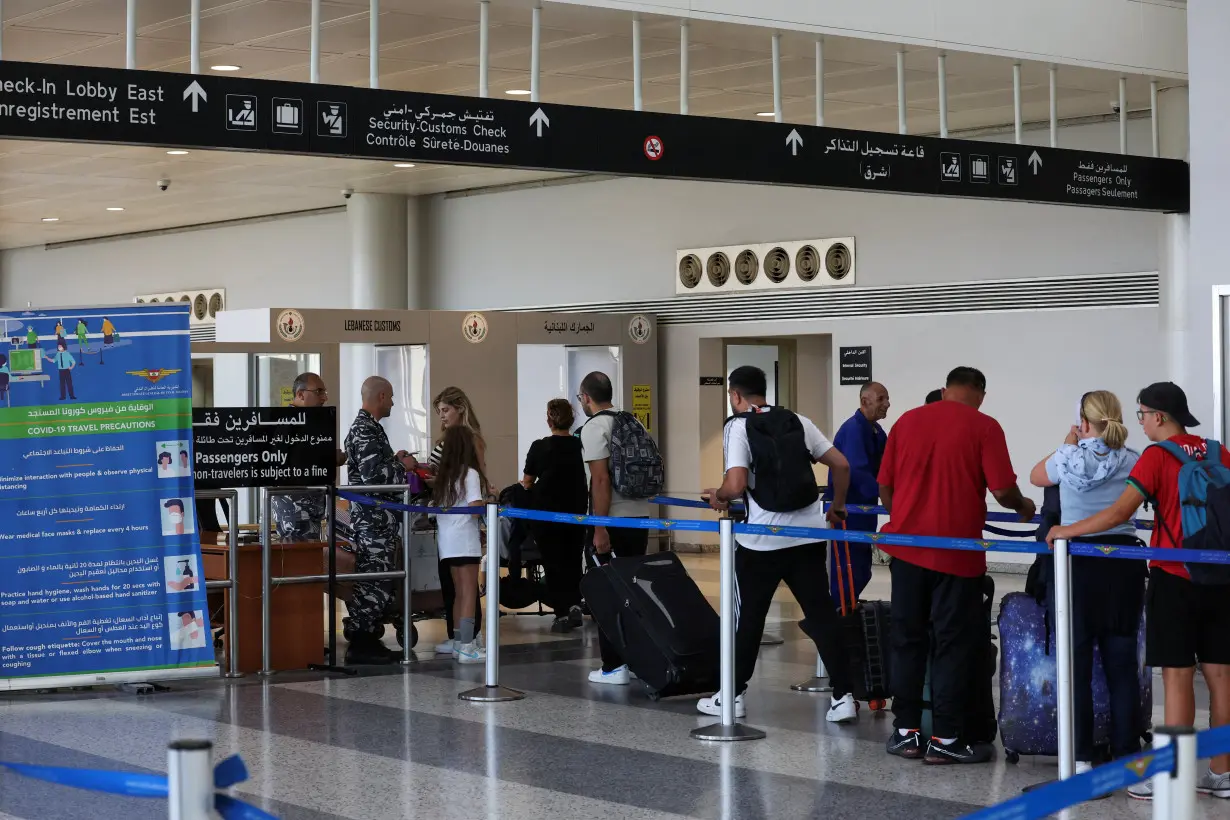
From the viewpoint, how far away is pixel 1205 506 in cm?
559

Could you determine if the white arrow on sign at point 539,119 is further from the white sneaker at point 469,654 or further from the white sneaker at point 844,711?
the white sneaker at point 844,711

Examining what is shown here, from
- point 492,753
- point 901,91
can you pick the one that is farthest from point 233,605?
point 901,91

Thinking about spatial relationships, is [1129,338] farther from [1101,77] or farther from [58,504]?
[58,504]

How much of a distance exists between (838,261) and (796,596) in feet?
29.5

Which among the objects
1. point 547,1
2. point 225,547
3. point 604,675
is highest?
point 547,1

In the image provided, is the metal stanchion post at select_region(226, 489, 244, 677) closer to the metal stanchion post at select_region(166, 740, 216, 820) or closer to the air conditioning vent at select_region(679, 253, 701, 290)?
the metal stanchion post at select_region(166, 740, 216, 820)

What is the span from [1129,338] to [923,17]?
4.75m

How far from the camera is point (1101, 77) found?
36.6 ft

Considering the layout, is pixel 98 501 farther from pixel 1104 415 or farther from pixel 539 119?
pixel 1104 415

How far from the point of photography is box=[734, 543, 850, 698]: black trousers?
23.1 feet

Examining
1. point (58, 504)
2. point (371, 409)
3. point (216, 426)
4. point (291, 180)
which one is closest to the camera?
point (58, 504)

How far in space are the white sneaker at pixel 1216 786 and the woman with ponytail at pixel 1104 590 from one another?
12.4 inches

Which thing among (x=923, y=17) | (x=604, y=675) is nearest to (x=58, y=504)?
(x=604, y=675)

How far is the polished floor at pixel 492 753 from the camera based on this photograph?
5648 millimetres
